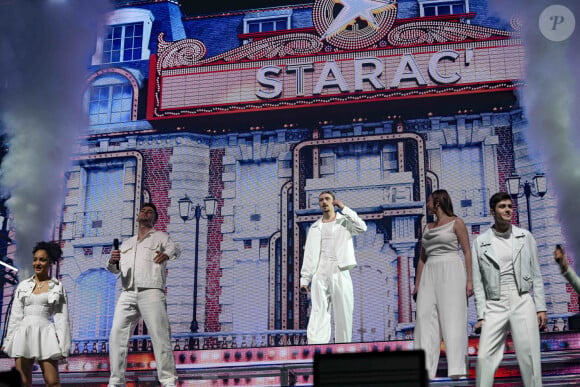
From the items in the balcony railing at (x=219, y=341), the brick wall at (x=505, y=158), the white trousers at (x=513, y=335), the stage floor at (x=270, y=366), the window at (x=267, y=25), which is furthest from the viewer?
the window at (x=267, y=25)

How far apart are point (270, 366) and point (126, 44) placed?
17.1ft

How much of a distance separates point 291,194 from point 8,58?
4023 millimetres

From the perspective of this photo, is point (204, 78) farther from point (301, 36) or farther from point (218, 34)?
point (301, 36)

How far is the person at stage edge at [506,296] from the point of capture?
18.6 ft

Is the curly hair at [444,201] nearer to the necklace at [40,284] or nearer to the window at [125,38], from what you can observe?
the necklace at [40,284]

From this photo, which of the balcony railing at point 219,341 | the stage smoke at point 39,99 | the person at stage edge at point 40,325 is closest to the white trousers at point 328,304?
the balcony railing at point 219,341

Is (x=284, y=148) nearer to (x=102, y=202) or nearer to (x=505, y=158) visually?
(x=102, y=202)

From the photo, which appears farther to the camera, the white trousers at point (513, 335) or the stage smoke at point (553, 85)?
the stage smoke at point (553, 85)

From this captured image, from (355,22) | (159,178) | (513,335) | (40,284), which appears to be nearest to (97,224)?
(159,178)

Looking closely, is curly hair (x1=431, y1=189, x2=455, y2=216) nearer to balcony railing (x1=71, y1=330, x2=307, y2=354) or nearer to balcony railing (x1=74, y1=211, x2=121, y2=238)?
balcony railing (x1=71, y1=330, x2=307, y2=354)

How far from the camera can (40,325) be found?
6418mm

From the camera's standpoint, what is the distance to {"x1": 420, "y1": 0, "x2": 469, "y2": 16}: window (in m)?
9.89

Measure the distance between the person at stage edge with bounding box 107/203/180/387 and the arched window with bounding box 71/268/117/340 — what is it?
2.89 meters

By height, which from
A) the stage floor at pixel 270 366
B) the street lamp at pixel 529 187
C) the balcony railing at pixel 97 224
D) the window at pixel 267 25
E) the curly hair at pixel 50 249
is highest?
the window at pixel 267 25
